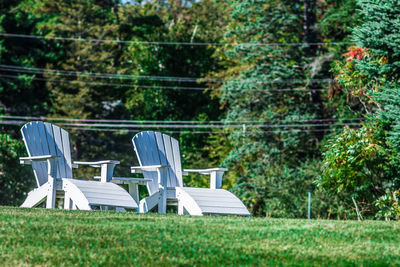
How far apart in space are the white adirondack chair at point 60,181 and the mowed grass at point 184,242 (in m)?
1.48

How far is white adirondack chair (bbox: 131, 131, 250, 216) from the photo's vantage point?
25.3 feet

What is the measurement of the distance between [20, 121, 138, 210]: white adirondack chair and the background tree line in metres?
4.01

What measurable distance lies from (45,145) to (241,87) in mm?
13164

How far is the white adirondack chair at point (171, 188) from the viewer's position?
7.71 m

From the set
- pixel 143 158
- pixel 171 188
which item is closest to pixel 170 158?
pixel 143 158

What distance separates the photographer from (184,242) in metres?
4.64

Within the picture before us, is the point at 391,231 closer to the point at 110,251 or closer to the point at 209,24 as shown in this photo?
the point at 110,251

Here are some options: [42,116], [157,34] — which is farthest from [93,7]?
[42,116]

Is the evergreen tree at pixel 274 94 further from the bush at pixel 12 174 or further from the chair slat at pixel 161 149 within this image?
the chair slat at pixel 161 149

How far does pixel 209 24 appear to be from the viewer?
32.0m

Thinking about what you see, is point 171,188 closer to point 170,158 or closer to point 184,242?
point 170,158

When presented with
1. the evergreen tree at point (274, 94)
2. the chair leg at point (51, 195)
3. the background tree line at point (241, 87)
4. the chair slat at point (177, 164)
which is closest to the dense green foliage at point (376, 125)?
the background tree line at point (241, 87)

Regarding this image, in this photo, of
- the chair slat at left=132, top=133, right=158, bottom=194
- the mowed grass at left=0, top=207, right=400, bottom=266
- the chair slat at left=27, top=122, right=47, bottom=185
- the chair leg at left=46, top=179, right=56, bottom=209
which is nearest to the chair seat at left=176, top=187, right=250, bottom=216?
the chair slat at left=132, top=133, right=158, bottom=194

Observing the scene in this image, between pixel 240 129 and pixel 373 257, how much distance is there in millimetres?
18184
